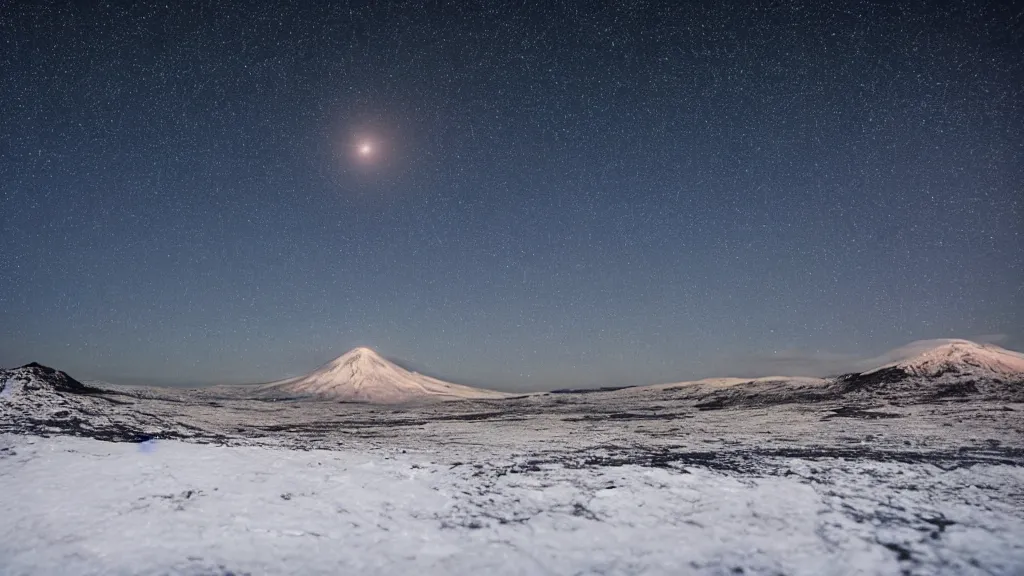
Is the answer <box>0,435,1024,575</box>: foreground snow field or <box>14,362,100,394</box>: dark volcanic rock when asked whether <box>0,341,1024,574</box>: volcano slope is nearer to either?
<box>0,435,1024,575</box>: foreground snow field

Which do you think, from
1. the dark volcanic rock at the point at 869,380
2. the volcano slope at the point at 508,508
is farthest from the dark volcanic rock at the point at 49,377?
the dark volcanic rock at the point at 869,380

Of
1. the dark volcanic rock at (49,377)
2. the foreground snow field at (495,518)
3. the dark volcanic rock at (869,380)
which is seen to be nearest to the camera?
the foreground snow field at (495,518)

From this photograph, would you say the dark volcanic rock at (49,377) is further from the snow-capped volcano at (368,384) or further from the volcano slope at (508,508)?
the snow-capped volcano at (368,384)

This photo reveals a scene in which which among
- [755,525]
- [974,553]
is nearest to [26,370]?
[755,525]

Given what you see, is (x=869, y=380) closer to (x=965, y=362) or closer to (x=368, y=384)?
(x=965, y=362)

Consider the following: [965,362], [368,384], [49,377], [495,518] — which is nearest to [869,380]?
[965,362]
